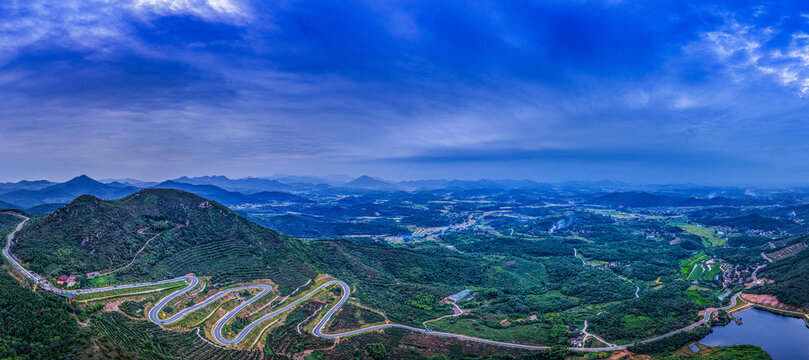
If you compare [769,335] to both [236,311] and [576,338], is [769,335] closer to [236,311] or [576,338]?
[576,338]

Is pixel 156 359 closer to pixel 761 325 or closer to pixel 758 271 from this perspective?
pixel 761 325

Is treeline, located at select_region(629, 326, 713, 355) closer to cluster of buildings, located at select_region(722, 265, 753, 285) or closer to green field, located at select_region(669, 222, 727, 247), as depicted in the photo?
cluster of buildings, located at select_region(722, 265, 753, 285)

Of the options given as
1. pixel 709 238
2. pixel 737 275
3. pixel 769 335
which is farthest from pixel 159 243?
pixel 709 238

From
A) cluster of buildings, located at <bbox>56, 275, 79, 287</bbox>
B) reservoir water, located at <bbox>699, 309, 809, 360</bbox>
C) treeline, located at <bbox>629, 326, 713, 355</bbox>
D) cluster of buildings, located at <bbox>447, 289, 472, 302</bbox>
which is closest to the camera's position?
cluster of buildings, located at <bbox>56, 275, 79, 287</bbox>

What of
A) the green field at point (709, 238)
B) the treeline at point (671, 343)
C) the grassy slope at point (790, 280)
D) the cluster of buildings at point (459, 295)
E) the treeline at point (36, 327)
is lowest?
the cluster of buildings at point (459, 295)

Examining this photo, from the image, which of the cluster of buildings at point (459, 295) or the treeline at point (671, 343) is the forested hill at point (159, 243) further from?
the treeline at point (671, 343)

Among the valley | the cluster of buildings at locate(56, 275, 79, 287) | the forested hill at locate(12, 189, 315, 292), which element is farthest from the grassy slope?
the cluster of buildings at locate(56, 275, 79, 287)

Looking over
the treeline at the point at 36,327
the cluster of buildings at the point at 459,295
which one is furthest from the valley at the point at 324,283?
the treeline at the point at 36,327
